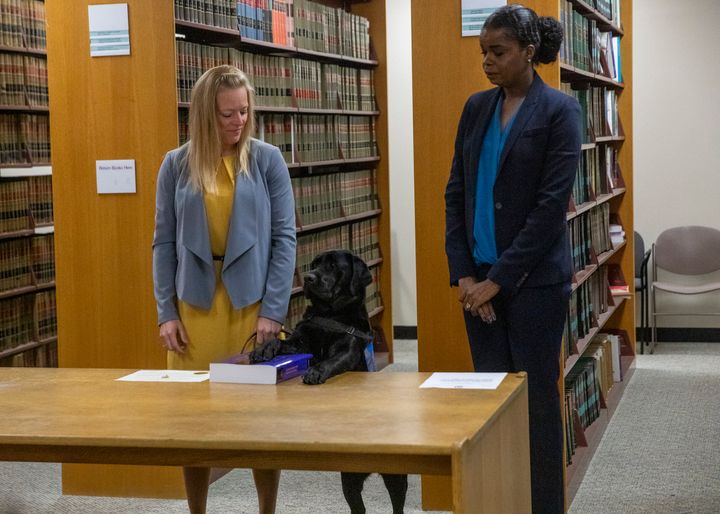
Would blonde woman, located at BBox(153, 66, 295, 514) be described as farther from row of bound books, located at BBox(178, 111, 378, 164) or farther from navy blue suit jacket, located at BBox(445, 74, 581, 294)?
row of bound books, located at BBox(178, 111, 378, 164)

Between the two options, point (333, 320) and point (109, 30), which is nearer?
point (333, 320)

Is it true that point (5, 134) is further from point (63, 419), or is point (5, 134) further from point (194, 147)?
point (63, 419)

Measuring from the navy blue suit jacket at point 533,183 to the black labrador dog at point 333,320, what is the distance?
1.53 feet

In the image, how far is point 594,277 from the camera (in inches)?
226

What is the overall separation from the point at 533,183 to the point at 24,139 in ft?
11.4

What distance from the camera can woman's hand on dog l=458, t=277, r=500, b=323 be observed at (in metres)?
3.22

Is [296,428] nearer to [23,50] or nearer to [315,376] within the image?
[315,376]

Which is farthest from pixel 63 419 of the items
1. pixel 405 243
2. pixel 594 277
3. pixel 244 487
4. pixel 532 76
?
pixel 405 243

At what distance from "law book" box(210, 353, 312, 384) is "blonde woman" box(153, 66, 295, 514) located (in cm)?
60

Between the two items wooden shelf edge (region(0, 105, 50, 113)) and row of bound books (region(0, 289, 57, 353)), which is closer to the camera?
wooden shelf edge (region(0, 105, 50, 113))

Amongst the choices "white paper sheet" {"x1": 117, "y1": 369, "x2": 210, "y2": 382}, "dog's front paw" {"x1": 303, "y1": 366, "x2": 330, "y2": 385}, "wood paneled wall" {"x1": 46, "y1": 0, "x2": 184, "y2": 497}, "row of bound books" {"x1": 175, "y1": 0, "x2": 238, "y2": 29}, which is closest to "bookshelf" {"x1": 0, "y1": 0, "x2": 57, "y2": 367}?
"row of bound books" {"x1": 175, "y1": 0, "x2": 238, "y2": 29}

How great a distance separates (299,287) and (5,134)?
5.64ft

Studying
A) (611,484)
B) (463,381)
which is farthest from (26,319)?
(463,381)

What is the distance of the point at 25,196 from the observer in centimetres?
583
